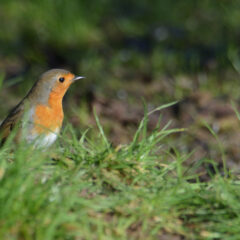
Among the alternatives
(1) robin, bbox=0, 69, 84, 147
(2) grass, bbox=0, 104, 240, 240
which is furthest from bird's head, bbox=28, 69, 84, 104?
(2) grass, bbox=0, 104, 240, 240

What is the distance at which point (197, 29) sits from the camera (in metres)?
9.33

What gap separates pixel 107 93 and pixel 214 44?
2088 millimetres

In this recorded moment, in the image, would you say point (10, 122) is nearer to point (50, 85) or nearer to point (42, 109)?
point (42, 109)

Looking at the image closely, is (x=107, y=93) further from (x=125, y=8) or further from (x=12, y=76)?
(x=125, y=8)

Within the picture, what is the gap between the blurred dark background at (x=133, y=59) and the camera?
21.6 ft

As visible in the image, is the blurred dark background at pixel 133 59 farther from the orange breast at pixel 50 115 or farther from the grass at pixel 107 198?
the grass at pixel 107 198

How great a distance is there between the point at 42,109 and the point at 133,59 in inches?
142

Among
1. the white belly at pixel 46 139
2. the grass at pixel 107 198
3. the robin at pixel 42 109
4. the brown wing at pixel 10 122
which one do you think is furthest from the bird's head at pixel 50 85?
the grass at pixel 107 198

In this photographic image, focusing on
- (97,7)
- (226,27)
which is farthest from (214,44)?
(97,7)

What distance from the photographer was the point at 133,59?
8383 millimetres

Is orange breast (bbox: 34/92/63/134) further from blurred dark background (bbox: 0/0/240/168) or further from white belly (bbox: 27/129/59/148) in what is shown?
blurred dark background (bbox: 0/0/240/168)

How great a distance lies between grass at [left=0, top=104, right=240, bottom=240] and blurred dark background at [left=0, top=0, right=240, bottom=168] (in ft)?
6.13

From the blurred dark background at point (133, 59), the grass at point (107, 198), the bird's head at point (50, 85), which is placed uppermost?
the bird's head at point (50, 85)

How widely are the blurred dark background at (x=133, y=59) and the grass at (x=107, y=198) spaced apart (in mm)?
1870
